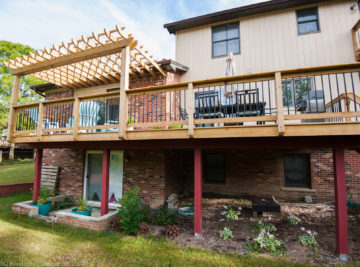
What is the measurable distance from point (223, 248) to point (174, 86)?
358cm

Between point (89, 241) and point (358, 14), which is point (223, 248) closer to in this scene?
point (89, 241)

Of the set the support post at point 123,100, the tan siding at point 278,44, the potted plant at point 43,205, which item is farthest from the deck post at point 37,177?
the tan siding at point 278,44

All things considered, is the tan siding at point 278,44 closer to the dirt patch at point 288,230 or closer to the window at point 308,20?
the window at point 308,20

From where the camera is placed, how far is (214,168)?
26.9 ft

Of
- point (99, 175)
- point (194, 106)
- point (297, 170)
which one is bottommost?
point (99, 175)

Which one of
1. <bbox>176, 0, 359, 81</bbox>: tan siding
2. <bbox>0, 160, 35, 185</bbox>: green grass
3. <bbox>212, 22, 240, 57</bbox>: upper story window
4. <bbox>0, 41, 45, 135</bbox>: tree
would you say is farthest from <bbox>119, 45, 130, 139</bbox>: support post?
<bbox>0, 41, 45, 135</bbox>: tree

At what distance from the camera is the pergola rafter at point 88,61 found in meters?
5.09

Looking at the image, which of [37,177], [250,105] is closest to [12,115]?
[37,177]

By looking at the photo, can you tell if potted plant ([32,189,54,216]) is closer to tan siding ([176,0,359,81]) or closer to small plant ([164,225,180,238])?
small plant ([164,225,180,238])

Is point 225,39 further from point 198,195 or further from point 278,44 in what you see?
point 198,195

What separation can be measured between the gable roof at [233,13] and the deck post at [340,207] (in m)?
6.32

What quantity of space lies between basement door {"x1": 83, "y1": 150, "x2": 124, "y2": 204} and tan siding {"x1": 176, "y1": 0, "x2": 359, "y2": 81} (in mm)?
4357

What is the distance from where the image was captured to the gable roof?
294 inches

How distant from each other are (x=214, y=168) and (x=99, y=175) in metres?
4.60
